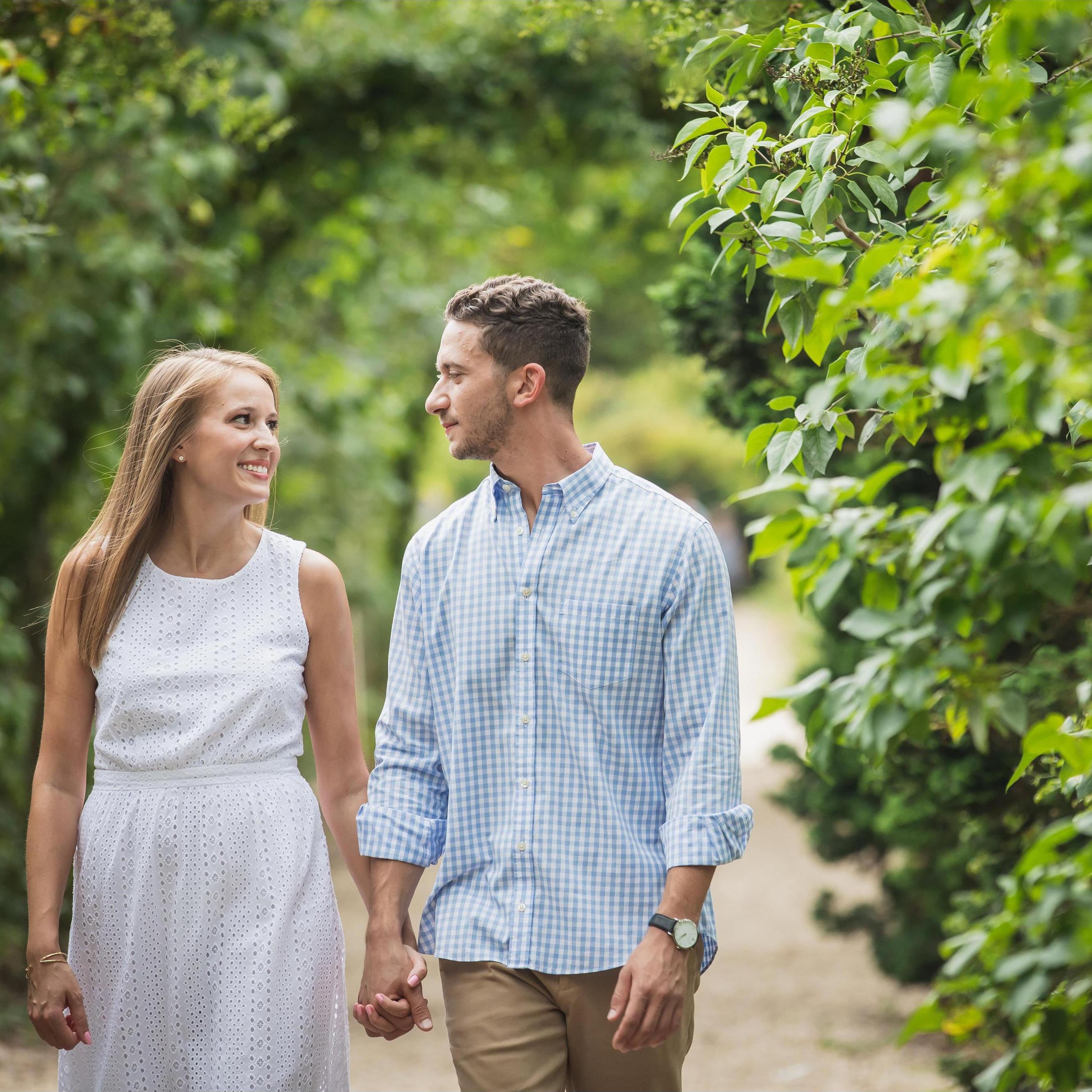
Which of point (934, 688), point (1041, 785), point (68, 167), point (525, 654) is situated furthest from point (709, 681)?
point (68, 167)

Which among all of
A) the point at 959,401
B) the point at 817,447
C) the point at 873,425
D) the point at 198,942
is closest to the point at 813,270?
the point at 959,401

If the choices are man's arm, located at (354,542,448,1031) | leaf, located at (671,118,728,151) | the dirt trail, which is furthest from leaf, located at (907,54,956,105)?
the dirt trail

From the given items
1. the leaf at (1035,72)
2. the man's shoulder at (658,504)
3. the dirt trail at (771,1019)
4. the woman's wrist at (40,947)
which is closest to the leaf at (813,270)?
the leaf at (1035,72)

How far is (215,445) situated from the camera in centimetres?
277

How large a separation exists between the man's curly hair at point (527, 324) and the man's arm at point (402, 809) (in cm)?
45

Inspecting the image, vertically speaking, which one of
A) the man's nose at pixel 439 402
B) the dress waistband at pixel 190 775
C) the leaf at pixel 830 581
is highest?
the leaf at pixel 830 581

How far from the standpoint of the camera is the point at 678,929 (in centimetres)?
242

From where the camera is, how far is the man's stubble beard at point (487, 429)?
2.73 metres

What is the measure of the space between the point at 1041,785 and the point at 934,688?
210 cm

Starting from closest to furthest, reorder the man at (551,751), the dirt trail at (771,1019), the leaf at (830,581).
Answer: the leaf at (830,581)
the man at (551,751)
the dirt trail at (771,1019)

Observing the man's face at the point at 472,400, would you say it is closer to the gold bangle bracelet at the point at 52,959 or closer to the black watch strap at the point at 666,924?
the black watch strap at the point at 666,924

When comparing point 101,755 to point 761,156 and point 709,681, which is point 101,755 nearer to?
point 709,681

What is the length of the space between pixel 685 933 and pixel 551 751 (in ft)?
1.41

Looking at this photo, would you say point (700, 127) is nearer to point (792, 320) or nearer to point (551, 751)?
point (792, 320)
